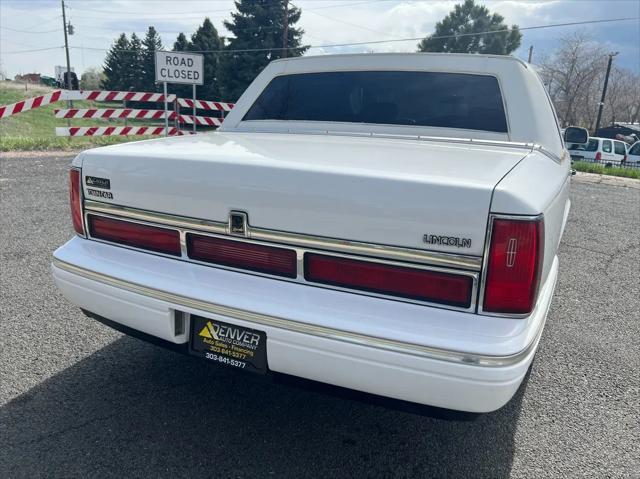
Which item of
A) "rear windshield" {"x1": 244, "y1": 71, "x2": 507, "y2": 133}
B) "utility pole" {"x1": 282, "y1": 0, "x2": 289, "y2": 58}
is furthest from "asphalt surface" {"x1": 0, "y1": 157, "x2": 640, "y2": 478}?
"utility pole" {"x1": 282, "y1": 0, "x2": 289, "y2": 58}

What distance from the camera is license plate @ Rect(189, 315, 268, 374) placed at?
1.90 meters

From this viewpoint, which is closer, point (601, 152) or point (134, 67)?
point (601, 152)

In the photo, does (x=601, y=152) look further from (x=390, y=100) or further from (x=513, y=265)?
(x=513, y=265)

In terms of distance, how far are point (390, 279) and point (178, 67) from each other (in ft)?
34.1

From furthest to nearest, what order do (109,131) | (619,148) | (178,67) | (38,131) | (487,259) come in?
1. (38,131)
2. (619,148)
3. (109,131)
4. (178,67)
5. (487,259)

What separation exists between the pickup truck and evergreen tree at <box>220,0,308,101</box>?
3343cm

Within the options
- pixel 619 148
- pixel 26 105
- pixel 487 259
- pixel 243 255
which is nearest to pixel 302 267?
pixel 243 255

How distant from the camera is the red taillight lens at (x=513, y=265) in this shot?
5.24 feet

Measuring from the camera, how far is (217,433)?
228cm

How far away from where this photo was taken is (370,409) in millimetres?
2543

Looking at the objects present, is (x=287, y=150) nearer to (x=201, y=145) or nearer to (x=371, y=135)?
(x=201, y=145)

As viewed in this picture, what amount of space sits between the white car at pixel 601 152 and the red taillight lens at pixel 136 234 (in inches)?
736

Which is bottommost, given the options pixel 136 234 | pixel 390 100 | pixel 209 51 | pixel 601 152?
pixel 601 152

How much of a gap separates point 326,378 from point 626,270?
4.48 meters
